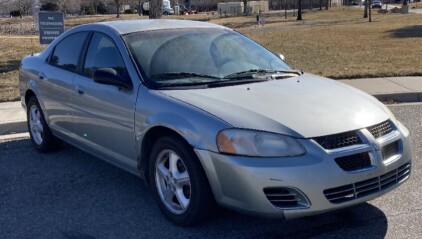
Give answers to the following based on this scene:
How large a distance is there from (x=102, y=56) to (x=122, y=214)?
1.56 metres

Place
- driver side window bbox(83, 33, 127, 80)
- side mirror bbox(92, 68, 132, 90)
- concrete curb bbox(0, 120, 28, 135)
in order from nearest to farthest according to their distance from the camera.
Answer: side mirror bbox(92, 68, 132, 90) → driver side window bbox(83, 33, 127, 80) → concrete curb bbox(0, 120, 28, 135)

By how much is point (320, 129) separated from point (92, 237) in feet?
6.19

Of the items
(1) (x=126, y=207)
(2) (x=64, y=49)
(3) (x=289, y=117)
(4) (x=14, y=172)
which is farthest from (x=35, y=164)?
(3) (x=289, y=117)

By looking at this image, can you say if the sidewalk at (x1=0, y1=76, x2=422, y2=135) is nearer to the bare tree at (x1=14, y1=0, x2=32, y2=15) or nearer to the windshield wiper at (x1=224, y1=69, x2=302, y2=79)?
the windshield wiper at (x1=224, y1=69, x2=302, y2=79)

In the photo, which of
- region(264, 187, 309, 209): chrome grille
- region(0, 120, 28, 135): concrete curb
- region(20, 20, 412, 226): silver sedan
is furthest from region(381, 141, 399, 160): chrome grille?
region(0, 120, 28, 135): concrete curb

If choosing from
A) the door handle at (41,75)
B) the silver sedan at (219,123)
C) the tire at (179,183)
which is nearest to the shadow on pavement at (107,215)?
the tire at (179,183)

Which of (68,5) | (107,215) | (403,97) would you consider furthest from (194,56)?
(68,5)

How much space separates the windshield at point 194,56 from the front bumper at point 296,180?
3.39 feet

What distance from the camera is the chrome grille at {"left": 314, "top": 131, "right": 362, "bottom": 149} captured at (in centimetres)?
347

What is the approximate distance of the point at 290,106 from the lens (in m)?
3.80

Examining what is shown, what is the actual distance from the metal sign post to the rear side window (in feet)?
22.6

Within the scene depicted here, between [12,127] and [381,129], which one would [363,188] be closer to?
[381,129]

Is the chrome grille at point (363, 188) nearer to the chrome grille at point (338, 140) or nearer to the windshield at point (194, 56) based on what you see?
the chrome grille at point (338, 140)

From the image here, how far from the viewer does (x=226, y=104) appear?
Result: 381 cm
